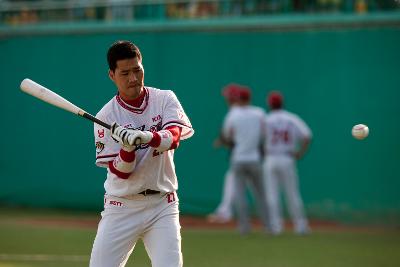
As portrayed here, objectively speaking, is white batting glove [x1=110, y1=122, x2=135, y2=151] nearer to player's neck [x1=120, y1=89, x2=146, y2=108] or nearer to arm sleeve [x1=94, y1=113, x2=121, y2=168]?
arm sleeve [x1=94, y1=113, x2=121, y2=168]

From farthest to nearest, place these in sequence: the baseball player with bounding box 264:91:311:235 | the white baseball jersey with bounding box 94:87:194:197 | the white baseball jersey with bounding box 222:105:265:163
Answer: the baseball player with bounding box 264:91:311:235 < the white baseball jersey with bounding box 222:105:265:163 < the white baseball jersey with bounding box 94:87:194:197

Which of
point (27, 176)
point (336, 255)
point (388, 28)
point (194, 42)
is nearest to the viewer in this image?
point (336, 255)

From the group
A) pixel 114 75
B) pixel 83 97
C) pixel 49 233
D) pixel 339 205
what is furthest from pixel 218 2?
pixel 114 75

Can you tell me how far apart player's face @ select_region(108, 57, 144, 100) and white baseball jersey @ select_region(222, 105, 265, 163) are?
9388 millimetres

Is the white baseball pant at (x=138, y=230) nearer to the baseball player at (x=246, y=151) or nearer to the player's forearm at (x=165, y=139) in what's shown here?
the player's forearm at (x=165, y=139)

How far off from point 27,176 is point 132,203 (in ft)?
50.9

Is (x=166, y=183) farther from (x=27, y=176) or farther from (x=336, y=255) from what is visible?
(x=27, y=176)

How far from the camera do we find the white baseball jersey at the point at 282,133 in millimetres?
16656

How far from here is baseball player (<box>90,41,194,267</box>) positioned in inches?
272

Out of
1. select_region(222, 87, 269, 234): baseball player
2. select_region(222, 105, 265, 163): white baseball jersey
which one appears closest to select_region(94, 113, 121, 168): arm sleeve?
select_region(222, 87, 269, 234): baseball player

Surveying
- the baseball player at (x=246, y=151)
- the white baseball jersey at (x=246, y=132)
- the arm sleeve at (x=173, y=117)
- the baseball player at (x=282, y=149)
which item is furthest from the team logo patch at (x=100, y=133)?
the baseball player at (x=282, y=149)

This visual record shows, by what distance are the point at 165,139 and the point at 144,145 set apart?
34 cm

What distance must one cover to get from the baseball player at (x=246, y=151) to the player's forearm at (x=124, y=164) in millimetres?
9255

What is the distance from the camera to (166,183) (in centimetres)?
714
